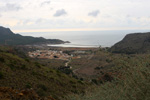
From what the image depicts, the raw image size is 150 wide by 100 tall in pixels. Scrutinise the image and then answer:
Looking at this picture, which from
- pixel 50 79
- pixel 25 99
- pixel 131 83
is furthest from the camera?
pixel 50 79

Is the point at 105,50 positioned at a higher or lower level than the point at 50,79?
higher

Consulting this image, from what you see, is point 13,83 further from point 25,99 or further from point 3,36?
point 3,36

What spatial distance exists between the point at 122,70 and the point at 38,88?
21.3 ft

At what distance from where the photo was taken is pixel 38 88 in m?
9.89

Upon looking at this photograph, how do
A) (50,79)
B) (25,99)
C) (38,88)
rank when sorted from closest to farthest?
(25,99) < (38,88) < (50,79)

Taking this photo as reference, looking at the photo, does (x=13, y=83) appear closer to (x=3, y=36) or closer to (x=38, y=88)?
(x=38, y=88)

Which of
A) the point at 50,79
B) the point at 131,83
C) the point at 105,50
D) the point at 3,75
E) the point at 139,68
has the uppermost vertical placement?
the point at 105,50

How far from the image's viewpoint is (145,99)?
12.0 feet

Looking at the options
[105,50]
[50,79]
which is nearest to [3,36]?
[50,79]

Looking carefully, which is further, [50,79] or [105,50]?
[50,79]

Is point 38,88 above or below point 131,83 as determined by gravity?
below

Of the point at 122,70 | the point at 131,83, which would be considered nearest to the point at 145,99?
the point at 131,83

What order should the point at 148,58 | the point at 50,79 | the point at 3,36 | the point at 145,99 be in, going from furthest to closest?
the point at 3,36 → the point at 50,79 → the point at 148,58 → the point at 145,99

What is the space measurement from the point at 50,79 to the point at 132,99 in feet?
32.3
